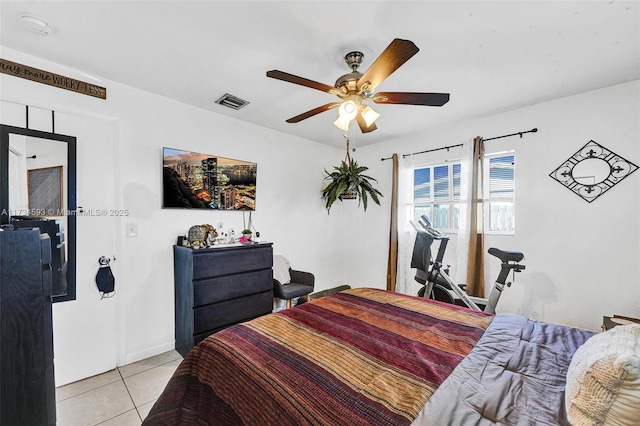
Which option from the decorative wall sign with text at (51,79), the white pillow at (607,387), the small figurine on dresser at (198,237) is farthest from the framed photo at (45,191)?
the white pillow at (607,387)

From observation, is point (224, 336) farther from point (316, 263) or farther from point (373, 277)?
point (373, 277)

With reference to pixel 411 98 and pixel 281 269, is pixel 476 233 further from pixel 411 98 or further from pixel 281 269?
pixel 281 269

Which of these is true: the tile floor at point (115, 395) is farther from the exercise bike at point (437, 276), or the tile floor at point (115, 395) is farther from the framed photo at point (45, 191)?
the exercise bike at point (437, 276)

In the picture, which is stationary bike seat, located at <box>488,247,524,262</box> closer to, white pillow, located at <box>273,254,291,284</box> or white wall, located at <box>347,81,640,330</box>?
white wall, located at <box>347,81,640,330</box>

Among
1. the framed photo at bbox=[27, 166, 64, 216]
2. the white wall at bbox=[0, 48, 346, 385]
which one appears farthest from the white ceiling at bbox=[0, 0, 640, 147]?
the framed photo at bbox=[27, 166, 64, 216]

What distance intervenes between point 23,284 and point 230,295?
163cm

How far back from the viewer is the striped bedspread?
91cm

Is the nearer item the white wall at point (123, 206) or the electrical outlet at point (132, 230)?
the white wall at point (123, 206)

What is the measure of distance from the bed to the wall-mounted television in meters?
1.75

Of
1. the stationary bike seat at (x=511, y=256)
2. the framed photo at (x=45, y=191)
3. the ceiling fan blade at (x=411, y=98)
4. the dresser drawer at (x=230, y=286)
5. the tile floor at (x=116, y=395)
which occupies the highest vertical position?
the ceiling fan blade at (x=411, y=98)

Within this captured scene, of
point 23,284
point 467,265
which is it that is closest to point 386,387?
point 23,284

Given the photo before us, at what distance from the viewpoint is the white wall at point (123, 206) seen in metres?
2.13

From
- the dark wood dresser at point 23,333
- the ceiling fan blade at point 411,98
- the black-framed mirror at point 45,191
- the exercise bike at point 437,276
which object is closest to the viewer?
the dark wood dresser at point 23,333

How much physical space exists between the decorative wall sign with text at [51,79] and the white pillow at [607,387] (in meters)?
3.44
